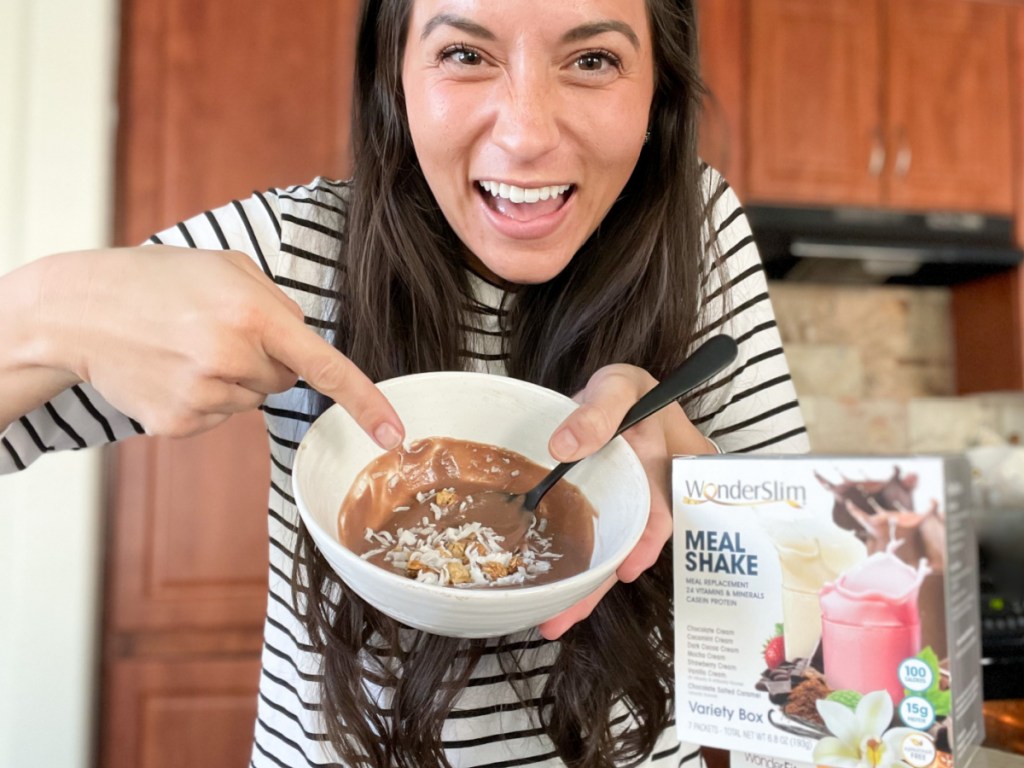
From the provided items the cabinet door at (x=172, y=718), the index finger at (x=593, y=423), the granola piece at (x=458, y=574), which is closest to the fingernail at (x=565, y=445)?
the index finger at (x=593, y=423)

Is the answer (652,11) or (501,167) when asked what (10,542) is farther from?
(652,11)

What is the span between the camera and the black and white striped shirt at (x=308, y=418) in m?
0.79

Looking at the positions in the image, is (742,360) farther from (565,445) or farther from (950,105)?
(950,105)

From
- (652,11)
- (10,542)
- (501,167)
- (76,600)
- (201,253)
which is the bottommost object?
(76,600)

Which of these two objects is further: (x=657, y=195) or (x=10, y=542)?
(x=10, y=542)

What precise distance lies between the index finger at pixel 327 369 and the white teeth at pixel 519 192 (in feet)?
0.95

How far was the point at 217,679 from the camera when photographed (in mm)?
1811

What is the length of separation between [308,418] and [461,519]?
0.89ft

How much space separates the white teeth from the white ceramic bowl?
8.1 inches

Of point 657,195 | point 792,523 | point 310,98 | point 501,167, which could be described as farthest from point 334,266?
point 310,98

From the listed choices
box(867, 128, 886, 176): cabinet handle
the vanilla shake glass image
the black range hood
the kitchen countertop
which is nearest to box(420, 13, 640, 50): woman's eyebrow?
the vanilla shake glass image

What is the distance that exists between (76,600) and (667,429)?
5.16ft

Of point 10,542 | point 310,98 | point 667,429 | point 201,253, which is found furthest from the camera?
point 310,98

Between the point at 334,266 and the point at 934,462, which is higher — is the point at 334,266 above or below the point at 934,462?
above
